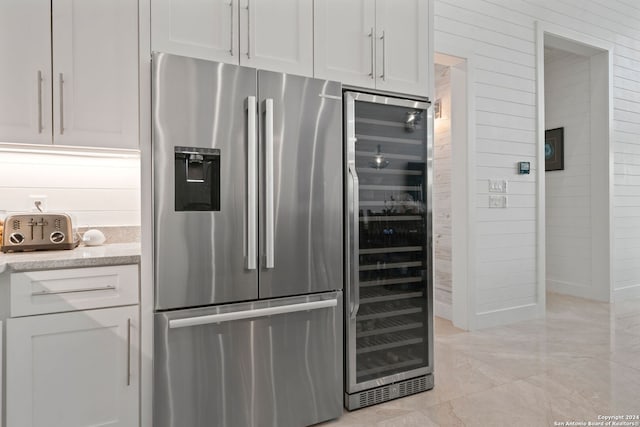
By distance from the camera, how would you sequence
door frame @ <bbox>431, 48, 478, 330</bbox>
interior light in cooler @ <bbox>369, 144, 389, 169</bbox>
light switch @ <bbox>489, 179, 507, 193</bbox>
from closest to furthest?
1. interior light in cooler @ <bbox>369, 144, 389, 169</bbox>
2. door frame @ <bbox>431, 48, 478, 330</bbox>
3. light switch @ <bbox>489, 179, 507, 193</bbox>

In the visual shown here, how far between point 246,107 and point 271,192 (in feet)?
1.37

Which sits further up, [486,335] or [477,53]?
[477,53]

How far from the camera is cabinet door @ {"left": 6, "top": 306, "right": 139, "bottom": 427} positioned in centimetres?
154

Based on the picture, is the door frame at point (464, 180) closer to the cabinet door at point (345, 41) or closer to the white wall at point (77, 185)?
the cabinet door at point (345, 41)

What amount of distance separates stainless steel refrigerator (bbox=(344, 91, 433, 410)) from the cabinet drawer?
3.59ft

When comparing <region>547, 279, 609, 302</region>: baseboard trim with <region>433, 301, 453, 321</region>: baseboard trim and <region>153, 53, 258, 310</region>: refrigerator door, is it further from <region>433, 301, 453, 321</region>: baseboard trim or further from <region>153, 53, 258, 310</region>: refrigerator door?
<region>153, 53, 258, 310</region>: refrigerator door

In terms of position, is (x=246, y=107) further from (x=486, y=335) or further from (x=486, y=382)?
(x=486, y=335)

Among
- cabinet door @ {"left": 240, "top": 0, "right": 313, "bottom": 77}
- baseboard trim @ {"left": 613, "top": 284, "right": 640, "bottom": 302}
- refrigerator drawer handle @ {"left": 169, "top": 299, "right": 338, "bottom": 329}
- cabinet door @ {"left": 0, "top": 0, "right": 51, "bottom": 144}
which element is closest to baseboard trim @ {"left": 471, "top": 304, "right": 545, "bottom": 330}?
baseboard trim @ {"left": 613, "top": 284, "right": 640, "bottom": 302}

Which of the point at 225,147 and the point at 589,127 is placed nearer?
the point at 225,147

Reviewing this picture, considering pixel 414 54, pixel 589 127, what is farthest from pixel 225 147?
pixel 589 127

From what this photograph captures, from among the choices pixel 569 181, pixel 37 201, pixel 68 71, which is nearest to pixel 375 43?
pixel 68 71

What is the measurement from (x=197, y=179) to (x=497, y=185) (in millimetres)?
3017

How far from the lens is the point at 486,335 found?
3457 mm

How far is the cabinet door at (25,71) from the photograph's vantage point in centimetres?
169
